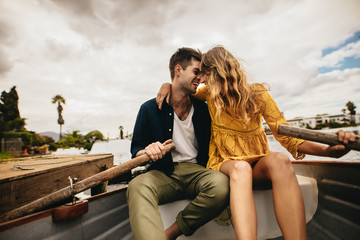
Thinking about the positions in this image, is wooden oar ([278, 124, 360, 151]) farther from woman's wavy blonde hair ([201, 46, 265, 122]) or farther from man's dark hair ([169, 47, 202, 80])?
man's dark hair ([169, 47, 202, 80])

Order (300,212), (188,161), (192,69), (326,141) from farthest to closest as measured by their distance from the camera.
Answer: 1. (192,69)
2. (188,161)
3. (326,141)
4. (300,212)

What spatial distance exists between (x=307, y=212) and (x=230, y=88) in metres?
1.47

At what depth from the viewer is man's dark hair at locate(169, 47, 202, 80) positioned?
2250 mm

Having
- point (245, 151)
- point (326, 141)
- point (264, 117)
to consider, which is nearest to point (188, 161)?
point (245, 151)

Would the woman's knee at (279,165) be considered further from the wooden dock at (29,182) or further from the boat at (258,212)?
the wooden dock at (29,182)

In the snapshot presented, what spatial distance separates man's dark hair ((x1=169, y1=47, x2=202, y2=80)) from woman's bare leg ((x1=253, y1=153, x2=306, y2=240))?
1.45m

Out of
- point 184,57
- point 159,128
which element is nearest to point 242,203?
point 159,128

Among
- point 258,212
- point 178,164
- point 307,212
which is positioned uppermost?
point 178,164

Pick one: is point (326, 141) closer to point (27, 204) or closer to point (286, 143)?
point (286, 143)

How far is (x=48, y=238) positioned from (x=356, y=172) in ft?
7.89

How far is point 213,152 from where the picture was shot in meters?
1.81

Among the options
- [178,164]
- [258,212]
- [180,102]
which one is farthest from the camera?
[180,102]

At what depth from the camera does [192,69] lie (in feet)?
7.14

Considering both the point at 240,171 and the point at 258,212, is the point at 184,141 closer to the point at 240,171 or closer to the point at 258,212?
the point at 240,171
